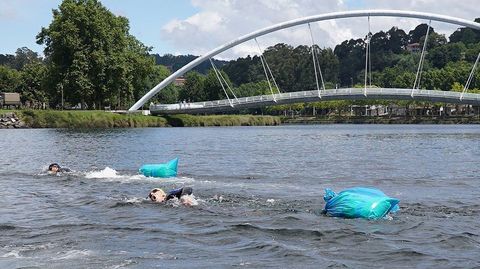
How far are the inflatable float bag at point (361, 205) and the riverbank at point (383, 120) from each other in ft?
388

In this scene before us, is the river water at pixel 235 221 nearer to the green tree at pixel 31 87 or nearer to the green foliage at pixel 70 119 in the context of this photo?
the green foliage at pixel 70 119

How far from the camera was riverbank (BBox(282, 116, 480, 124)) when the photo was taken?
5177 inches

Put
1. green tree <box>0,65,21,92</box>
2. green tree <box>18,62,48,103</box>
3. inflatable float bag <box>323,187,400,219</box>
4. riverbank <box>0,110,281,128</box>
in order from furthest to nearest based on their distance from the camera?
green tree <box>0,65,21,92</box> < green tree <box>18,62,48,103</box> < riverbank <box>0,110,281,128</box> < inflatable float bag <box>323,187,400,219</box>

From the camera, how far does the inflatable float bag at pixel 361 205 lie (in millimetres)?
16938

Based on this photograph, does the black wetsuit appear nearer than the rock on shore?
Yes

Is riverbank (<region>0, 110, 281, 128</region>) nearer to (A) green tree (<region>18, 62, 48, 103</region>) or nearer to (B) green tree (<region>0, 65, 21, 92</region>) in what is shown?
(A) green tree (<region>18, 62, 48, 103</region>)

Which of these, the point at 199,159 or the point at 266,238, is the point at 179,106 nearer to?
the point at 199,159

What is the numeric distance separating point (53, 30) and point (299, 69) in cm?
11227

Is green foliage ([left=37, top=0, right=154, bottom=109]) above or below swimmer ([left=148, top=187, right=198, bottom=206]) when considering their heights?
above

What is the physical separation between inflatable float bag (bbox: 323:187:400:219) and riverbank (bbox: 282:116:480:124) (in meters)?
118

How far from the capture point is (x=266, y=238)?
15.0 metres

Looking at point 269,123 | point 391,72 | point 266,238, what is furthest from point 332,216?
point 391,72

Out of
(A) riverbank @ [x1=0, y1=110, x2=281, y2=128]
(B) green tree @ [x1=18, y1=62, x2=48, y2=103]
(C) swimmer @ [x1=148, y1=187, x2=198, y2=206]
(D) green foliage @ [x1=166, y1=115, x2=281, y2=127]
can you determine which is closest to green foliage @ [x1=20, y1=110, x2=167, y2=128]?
(A) riverbank @ [x1=0, y1=110, x2=281, y2=128]

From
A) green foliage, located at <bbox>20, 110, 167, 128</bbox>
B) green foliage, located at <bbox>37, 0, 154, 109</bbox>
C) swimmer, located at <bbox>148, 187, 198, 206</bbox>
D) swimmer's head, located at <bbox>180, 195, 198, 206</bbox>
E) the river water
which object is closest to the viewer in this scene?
the river water
